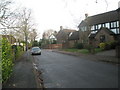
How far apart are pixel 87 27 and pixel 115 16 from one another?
733 cm

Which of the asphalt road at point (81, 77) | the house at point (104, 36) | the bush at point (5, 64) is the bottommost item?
the asphalt road at point (81, 77)

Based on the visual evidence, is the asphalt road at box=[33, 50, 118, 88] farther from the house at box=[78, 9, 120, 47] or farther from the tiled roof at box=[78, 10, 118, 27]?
the tiled roof at box=[78, 10, 118, 27]

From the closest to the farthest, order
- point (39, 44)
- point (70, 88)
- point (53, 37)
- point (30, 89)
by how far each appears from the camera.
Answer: point (30, 89) < point (70, 88) < point (39, 44) < point (53, 37)

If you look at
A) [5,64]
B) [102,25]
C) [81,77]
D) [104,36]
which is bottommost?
[81,77]

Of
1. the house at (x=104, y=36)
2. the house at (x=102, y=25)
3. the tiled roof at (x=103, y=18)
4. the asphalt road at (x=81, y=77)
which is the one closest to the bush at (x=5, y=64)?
the asphalt road at (x=81, y=77)

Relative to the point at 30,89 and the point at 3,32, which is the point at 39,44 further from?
the point at 30,89

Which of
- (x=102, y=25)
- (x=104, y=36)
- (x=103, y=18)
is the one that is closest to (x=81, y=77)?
(x=104, y=36)

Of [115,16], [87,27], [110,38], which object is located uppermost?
[115,16]

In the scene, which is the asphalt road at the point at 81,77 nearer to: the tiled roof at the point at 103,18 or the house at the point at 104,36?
the house at the point at 104,36

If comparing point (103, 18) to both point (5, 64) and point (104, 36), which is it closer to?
point (104, 36)

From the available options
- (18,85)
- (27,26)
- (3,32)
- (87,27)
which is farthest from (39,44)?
(18,85)

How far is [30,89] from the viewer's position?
17.9 ft

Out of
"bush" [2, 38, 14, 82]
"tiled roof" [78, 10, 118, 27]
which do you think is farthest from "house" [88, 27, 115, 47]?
"bush" [2, 38, 14, 82]

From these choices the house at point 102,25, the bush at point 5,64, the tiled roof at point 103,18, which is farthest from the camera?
the tiled roof at point 103,18
